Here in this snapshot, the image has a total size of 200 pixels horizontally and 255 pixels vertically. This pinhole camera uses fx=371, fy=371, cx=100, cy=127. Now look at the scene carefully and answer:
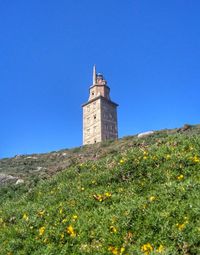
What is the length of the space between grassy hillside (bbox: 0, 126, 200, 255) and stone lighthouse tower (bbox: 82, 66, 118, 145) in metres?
67.2

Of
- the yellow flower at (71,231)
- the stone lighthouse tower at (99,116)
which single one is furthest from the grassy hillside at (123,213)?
the stone lighthouse tower at (99,116)

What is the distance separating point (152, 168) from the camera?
11.2m

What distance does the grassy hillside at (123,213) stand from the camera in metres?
6.93

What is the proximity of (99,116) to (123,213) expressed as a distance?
2909 inches

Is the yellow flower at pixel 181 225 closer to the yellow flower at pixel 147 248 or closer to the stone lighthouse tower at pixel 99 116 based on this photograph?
the yellow flower at pixel 147 248

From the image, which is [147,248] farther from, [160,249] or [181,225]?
[181,225]

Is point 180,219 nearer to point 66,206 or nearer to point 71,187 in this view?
point 66,206

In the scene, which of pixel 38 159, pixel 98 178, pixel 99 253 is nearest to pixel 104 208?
pixel 99 253

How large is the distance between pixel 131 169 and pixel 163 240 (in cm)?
495

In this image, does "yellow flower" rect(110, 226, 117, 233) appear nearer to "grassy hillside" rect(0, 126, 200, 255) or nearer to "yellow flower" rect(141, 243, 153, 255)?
"grassy hillside" rect(0, 126, 200, 255)

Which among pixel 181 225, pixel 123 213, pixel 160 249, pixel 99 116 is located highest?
pixel 99 116

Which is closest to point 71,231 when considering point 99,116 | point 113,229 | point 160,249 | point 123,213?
point 113,229

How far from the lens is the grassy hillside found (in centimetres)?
693

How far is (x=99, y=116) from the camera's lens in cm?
8169
